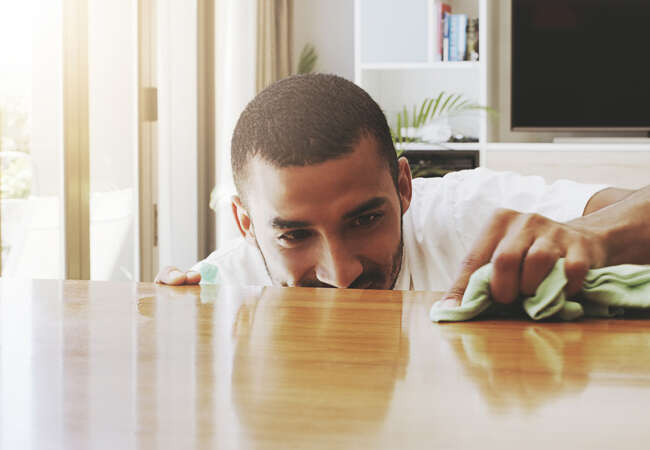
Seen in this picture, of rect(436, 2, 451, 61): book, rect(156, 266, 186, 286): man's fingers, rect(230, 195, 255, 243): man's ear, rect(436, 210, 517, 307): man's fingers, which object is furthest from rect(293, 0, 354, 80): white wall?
rect(436, 210, 517, 307): man's fingers

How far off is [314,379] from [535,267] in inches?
10.6

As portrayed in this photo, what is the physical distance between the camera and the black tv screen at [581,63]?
3924mm

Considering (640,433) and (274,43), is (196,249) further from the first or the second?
(640,433)

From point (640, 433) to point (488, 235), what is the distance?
1.21 ft

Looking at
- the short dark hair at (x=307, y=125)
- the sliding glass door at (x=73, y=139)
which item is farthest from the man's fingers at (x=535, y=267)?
the sliding glass door at (x=73, y=139)

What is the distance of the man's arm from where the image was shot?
22.3 inches

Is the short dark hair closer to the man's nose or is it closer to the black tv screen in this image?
the man's nose

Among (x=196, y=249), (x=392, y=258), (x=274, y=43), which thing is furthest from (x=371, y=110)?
(x=274, y=43)

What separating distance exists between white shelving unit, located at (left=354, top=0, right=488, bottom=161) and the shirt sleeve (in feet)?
8.14

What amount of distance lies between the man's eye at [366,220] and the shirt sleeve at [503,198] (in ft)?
1.04

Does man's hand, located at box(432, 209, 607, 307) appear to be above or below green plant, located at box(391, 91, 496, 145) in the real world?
below

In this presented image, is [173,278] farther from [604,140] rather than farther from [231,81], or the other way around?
[604,140]

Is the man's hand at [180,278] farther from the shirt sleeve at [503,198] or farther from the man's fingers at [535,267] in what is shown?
the shirt sleeve at [503,198]

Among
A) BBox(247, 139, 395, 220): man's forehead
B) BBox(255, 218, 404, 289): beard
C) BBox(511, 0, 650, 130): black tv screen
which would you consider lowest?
BBox(255, 218, 404, 289): beard
